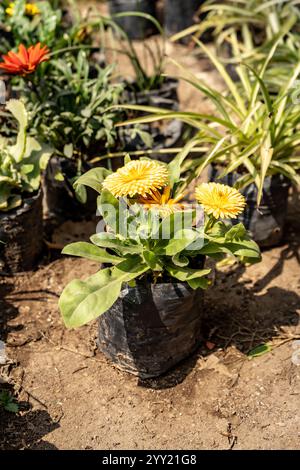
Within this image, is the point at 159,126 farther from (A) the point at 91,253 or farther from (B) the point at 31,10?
(A) the point at 91,253

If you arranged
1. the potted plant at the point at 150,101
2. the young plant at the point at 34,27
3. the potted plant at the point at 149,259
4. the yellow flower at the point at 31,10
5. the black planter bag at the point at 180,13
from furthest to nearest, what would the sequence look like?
1. the black planter bag at the point at 180,13
2. the yellow flower at the point at 31,10
3. the young plant at the point at 34,27
4. the potted plant at the point at 150,101
5. the potted plant at the point at 149,259

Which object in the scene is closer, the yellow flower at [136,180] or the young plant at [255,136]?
the yellow flower at [136,180]

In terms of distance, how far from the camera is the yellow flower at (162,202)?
2318 mm

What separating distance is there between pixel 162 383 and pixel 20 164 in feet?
3.71

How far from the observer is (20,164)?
2902 mm

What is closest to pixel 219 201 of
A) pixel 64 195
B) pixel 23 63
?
pixel 23 63

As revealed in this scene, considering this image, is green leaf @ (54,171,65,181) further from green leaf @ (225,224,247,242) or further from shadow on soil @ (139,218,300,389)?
green leaf @ (225,224,247,242)

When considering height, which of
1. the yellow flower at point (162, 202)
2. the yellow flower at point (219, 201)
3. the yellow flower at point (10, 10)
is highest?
the yellow flower at point (10, 10)

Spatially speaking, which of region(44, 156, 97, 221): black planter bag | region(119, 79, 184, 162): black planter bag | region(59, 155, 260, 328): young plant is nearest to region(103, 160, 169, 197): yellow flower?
region(59, 155, 260, 328): young plant

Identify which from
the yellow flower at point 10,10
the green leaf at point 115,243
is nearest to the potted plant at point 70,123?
the yellow flower at point 10,10

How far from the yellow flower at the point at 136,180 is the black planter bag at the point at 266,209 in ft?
2.52

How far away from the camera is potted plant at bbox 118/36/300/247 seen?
9.45 feet

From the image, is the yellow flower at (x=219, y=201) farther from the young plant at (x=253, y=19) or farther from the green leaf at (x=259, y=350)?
the young plant at (x=253, y=19)

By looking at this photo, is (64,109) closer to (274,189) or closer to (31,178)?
(31,178)
